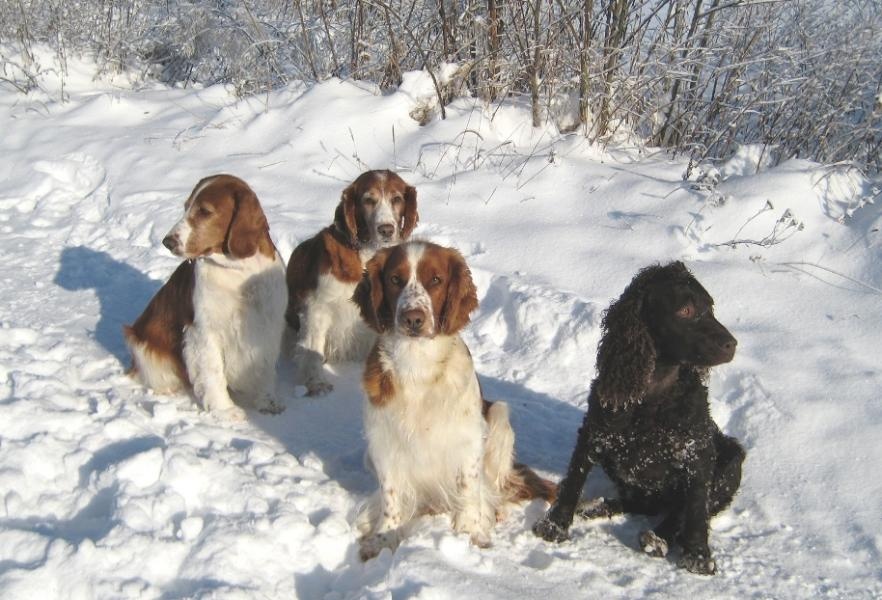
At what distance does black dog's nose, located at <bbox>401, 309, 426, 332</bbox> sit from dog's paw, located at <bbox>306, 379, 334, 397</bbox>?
1978 mm

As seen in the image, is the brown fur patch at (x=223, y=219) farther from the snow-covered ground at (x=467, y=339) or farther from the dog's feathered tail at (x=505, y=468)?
the dog's feathered tail at (x=505, y=468)

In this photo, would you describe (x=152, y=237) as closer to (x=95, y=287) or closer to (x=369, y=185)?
(x=95, y=287)

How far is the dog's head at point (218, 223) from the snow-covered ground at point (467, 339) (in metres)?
0.91

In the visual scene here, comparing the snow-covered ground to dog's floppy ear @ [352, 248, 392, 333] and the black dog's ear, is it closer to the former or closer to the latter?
the black dog's ear

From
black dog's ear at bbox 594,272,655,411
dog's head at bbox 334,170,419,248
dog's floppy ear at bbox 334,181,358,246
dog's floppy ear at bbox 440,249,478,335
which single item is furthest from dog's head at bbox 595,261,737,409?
dog's floppy ear at bbox 334,181,358,246

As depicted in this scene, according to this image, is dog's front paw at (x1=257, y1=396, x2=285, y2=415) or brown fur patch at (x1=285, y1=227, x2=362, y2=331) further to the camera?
brown fur patch at (x1=285, y1=227, x2=362, y2=331)

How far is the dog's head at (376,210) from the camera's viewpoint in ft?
15.3

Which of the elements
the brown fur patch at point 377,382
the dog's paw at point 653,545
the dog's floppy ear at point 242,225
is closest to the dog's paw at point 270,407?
the dog's floppy ear at point 242,225

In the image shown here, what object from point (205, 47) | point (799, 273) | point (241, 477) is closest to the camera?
point (241, 477)

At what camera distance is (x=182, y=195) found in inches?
289

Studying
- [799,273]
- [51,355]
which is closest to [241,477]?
[51,355]

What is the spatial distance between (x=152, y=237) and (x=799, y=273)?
533 centimetres

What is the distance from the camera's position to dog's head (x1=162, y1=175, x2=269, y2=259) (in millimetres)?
4121

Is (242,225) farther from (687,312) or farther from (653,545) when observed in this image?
(653,545)
